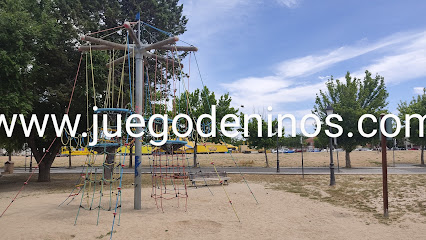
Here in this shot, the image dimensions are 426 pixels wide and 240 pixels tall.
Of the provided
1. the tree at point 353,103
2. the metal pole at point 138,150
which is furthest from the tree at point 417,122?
the metal pole at point 138,150

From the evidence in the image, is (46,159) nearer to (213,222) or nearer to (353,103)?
(213,222)

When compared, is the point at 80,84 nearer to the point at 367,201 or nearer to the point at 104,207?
the point at 104,207

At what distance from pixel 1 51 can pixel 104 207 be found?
8.25m

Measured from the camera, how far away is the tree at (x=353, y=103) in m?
28.8

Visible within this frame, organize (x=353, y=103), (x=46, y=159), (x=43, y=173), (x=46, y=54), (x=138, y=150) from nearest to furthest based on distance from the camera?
1. (x=138, y=150)
2. (x=46, y=54)
3. (x=43, y=173)
4. (x=46, y=159)
5. (x=353, y=103)

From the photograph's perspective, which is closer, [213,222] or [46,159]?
[213,222]

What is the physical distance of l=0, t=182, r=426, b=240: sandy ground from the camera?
7285mm

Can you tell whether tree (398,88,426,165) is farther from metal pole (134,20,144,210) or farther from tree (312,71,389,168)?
metal pole (134,20,144,210)

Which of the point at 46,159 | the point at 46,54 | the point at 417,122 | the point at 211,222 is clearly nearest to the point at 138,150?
the point at 211,222

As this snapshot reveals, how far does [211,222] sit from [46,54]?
12810mm

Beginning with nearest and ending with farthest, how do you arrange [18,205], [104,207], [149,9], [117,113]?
1. [117,113]
2. [104,207]
3. [18,205]
4. [149,9]

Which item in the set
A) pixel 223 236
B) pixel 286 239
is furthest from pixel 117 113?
pixel 286 239

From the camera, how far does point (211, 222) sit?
8.53m

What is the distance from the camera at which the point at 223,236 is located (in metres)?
7.24
